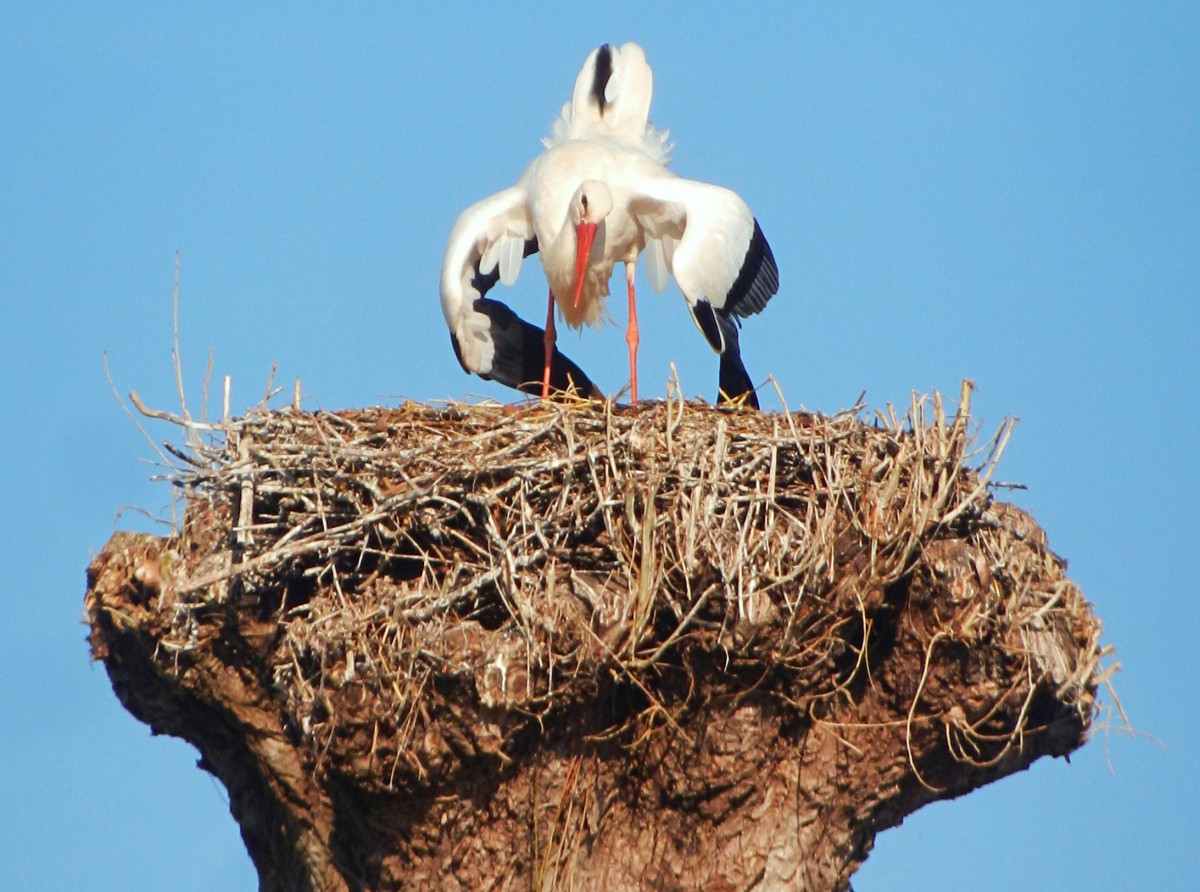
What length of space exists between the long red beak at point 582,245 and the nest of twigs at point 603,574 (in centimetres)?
189

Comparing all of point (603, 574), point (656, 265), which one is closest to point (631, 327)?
point (656, 265)

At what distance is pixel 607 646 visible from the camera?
6715 mm

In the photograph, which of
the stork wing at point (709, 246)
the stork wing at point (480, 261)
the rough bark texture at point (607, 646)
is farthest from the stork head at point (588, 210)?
the rough bark texture at point (607, 646)

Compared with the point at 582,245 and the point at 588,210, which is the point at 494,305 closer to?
the point at 582,245

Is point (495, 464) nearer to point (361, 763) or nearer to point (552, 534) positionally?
point (552, 534)

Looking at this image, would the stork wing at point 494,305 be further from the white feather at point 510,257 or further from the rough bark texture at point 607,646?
the rough bark texture at point 607,646

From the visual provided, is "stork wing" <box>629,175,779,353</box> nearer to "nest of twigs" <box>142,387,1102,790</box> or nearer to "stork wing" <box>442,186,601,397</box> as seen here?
"stork wing" <box>442,186,601,397</box>

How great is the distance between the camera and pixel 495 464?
692 cm

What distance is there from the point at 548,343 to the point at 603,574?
2.83m

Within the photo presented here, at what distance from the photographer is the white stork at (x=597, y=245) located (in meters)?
8.91

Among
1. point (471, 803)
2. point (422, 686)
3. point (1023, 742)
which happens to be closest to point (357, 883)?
point (471, 803)

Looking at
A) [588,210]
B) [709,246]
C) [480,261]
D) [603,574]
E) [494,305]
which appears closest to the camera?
[603,574]

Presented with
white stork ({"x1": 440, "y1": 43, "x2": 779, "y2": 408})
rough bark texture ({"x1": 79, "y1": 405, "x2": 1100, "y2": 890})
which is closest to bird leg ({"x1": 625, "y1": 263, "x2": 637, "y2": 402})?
white stork ({"x1": 440, "y1": 43, "x2": 779, "y2": 408})

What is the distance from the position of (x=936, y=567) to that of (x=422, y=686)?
1.95 meters
